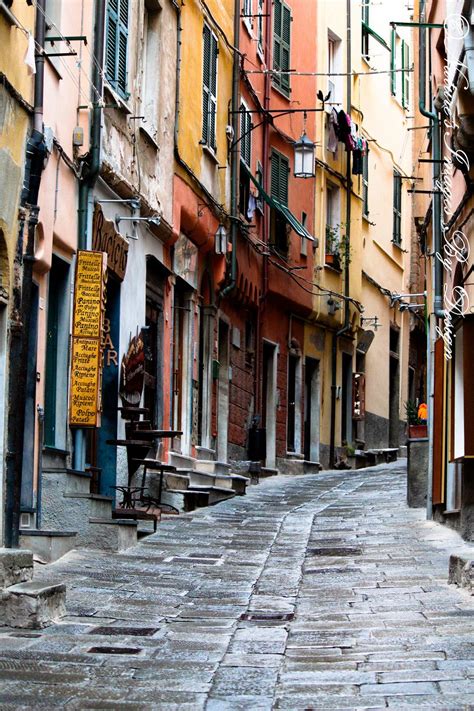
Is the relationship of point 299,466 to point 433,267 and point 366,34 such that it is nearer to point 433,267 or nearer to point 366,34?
point 433,267

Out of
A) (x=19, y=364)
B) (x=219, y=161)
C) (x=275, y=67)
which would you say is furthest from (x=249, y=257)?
(x=19, y=364)

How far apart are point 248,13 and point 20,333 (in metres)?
14.7

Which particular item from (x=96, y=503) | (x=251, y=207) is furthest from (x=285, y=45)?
(x=96, y=503)

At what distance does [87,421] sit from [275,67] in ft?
47.4

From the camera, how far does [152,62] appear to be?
55.9 feet

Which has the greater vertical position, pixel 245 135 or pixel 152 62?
pixel 245 135

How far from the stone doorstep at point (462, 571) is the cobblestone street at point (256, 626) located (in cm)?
9

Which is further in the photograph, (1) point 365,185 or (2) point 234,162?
(1) point 365,185

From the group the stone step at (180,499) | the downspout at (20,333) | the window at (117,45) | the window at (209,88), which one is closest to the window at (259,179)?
the window at (209,88)

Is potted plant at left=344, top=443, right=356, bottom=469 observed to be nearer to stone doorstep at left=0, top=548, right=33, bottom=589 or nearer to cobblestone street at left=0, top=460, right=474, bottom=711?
cobblestone street at left=0, top=460, right=474, bottom=711

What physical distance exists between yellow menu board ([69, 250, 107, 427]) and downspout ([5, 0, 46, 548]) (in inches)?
78.9

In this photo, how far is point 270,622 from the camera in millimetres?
8805

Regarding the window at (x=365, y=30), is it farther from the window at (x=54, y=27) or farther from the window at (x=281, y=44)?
the window at (x=54, y=27)

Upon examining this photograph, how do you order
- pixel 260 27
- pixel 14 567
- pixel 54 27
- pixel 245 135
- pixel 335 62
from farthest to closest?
pixel 335 62 → pixel 260 27 → pixel 245 135 → pixel 54 27 → pixel 14 567
